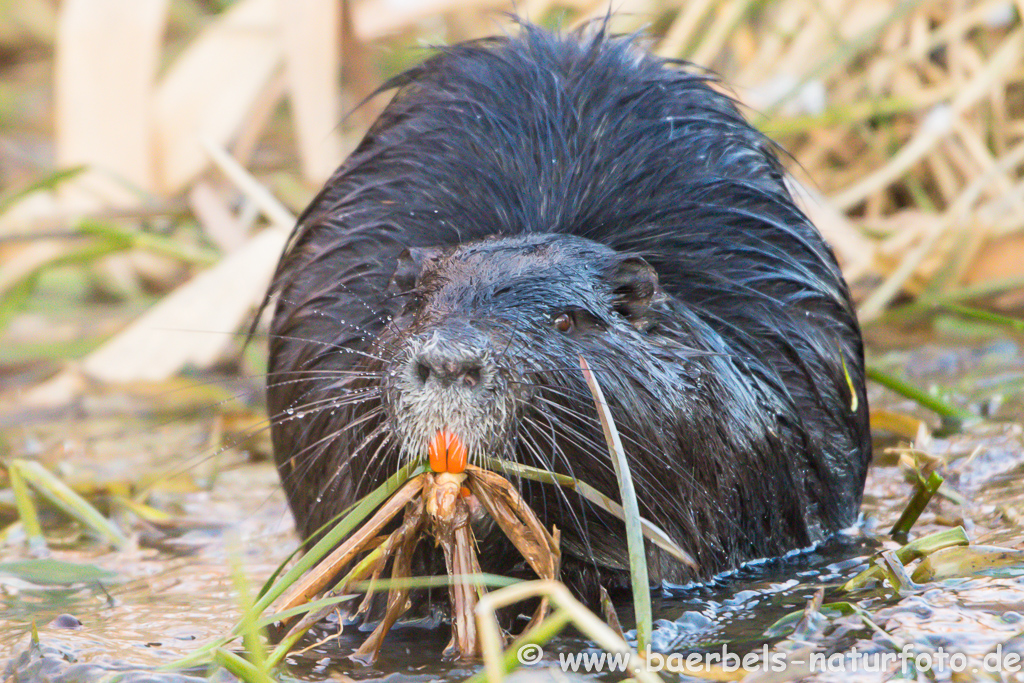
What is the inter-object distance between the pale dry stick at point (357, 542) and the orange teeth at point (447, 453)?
0.06m

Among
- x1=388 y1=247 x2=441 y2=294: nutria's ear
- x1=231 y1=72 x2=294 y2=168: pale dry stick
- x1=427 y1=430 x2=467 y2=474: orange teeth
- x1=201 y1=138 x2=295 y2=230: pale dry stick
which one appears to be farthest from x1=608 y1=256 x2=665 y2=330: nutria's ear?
x1=231 y1=72 x2=294 y2=168: pale dry stick

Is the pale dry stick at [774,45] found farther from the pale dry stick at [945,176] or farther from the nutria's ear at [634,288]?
the nutria's ear at [634,288]

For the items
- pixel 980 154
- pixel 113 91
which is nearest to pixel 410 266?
pixel 980 154

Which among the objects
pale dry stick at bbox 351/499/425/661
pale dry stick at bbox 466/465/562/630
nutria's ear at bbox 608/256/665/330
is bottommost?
pale dry stick at bbox 351/499/425/661

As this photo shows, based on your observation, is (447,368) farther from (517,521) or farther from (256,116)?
(256,116)

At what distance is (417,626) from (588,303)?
797 mm

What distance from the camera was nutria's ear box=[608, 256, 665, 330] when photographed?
2.86m

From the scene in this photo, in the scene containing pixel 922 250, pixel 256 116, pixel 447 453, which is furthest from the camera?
pixel 256 116

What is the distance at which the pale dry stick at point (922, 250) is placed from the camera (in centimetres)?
532

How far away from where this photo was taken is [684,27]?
237 inches

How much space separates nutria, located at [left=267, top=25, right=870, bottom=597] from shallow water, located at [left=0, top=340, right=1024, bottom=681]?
196mm

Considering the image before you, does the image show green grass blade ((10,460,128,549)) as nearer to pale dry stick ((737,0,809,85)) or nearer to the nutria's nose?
the nutria's nose

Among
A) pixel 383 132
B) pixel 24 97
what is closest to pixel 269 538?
pixel 383 132

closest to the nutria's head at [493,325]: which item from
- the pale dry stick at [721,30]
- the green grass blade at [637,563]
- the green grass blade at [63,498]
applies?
the green grass blade at [637,563]
